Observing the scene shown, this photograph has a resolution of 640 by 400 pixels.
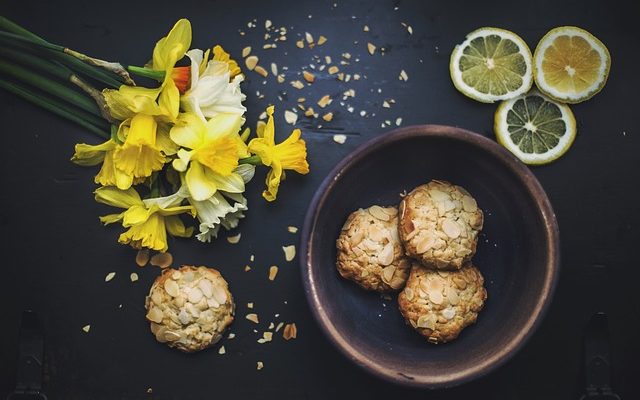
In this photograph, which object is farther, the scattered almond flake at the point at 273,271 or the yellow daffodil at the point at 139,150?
the scattered almond flake at the point at 273,271

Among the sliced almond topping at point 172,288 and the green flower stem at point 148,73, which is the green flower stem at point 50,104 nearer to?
the green flower stem at point 148,73

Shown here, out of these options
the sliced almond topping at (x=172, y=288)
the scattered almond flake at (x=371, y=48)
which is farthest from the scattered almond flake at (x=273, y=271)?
the scattered almond flake at (x=371, y=48)

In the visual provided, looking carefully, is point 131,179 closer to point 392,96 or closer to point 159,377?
point 159,377

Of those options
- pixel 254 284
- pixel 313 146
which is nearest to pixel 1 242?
pixel 254 284

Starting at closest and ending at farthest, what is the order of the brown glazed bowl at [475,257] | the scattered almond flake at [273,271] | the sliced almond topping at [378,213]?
the brown glazed bowl at [475,257] < the sliced almond topping at [378,213] < the scattered almond flake at [273,271]

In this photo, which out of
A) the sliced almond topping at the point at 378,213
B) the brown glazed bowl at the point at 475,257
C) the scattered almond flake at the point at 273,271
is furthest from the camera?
the scattered almond flake at the point at 273,271
